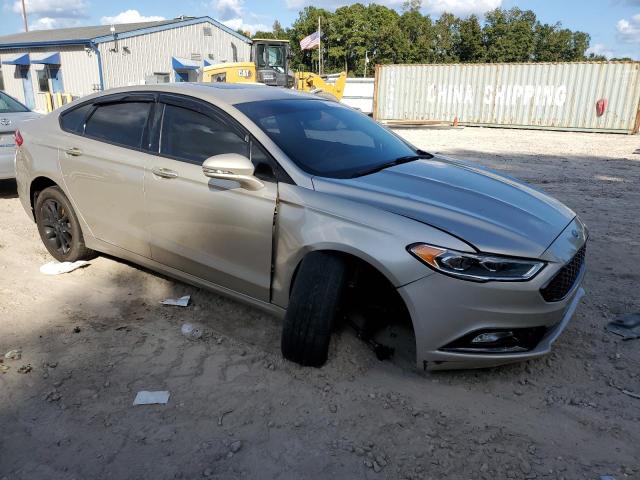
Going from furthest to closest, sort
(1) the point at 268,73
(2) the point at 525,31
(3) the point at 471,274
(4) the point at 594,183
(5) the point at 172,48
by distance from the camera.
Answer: (2) the point at 525,31, (5) the point at 172,48, (1) the point at 268,73, (4) the point at 594,183, (3) the point at 471,274

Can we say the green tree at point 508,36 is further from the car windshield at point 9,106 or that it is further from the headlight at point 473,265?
the headlight at point 473,265

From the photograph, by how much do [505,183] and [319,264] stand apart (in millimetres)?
1606

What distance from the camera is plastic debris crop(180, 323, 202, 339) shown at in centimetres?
349

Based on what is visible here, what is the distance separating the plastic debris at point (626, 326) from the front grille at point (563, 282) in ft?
2.60

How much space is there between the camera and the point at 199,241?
3.51 meters

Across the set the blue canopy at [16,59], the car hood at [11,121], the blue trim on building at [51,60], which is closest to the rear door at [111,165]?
the car hood at [11,121]

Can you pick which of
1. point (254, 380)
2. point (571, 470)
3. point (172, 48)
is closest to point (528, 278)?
point (571, 470)

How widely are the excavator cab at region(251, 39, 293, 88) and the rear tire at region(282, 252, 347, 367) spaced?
56.7 feet

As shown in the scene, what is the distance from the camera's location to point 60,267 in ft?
15.0

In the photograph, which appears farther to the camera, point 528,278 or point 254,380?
point 254,380

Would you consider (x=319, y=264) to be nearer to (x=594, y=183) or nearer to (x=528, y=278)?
(x=528, y=278)

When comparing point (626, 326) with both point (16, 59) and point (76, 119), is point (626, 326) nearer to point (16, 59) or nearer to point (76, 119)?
point (76, 119)

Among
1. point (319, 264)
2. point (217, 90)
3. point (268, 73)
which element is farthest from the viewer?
point (268, 73)

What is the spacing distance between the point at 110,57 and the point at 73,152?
78.9ft
